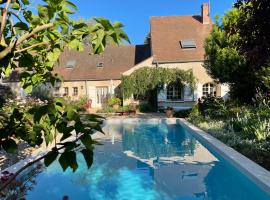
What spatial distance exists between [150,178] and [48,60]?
21.7ft

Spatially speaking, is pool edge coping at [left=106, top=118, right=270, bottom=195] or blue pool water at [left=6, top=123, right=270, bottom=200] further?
blue pool water at [left=6, top=123, right=270, bottom=200]

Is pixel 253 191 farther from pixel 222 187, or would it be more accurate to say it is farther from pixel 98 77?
pixel 98 77

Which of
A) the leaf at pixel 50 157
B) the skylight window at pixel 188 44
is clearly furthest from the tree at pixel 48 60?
the skylight window at pixel 188 44

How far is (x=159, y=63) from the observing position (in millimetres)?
25750

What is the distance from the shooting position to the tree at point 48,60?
4.06ft

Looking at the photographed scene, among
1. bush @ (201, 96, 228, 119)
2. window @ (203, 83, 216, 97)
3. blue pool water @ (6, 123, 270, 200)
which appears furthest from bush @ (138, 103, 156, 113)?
blue pool water @ (6, 123, 270, 200)

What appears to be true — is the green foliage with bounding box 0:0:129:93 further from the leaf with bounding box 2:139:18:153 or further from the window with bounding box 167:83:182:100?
the window with bounding box 167:83:182:100

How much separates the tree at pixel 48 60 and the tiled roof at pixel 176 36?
24.3 metres

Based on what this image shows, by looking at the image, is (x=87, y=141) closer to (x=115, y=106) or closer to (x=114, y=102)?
(x=115, y=106)

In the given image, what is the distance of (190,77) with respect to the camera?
81.1 ft

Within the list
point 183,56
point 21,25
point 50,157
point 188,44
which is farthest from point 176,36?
point 50,157

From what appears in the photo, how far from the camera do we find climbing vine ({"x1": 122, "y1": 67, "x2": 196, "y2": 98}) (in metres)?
24.6

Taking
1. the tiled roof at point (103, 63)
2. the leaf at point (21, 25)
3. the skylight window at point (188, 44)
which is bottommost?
the leaf at point (21, 25)

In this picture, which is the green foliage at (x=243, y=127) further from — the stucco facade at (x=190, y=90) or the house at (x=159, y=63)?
the house at (x=159, y=63)
